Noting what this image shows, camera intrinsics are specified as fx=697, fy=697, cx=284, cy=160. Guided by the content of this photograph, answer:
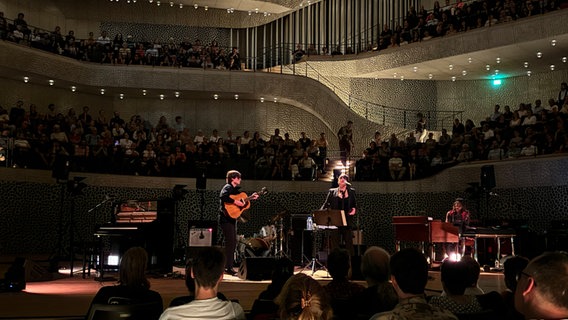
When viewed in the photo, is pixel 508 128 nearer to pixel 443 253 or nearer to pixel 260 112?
pixel 443 253

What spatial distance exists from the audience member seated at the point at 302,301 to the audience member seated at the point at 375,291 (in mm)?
808

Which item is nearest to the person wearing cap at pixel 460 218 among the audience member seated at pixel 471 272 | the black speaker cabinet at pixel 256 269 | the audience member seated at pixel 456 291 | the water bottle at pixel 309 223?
the water bottle at pixel 309 223

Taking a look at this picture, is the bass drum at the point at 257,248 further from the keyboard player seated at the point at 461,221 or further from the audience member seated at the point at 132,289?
the audience member seated at the point at 132,289

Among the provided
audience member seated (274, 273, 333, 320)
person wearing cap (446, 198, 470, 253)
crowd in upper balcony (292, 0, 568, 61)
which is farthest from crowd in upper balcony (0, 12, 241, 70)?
audience member seated (274, 273, 333, 320)

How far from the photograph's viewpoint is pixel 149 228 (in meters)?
10.9

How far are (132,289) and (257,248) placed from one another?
8489 millimetres

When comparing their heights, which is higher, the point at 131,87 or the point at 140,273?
the point at 131,87

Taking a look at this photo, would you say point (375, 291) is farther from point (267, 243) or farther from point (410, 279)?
point (267, 243)

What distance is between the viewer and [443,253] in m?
14.7

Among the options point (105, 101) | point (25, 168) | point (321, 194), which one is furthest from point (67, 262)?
point (105, 101)

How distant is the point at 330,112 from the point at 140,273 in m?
19.2

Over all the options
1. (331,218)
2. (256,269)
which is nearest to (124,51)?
(331,218)

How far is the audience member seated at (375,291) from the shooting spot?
4387 millimetres

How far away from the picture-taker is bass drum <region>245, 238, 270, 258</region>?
494 inches
